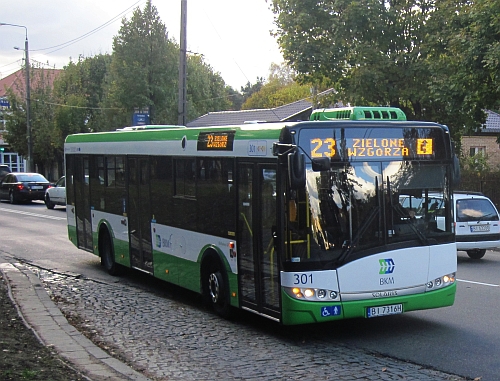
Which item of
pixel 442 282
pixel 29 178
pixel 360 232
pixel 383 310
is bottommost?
pixel 383 310

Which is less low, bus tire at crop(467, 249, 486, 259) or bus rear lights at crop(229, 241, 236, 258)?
bus rear lights at crop(229, 241, 236, 258)

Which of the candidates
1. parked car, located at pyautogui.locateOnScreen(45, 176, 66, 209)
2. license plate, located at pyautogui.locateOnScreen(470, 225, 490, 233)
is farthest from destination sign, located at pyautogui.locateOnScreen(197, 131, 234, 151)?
parked car, located at pyautogui.locateOnScreen(45, 176, 66, 209)

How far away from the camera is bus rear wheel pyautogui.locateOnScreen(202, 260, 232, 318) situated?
10.0 meters

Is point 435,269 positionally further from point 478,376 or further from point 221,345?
point 221,345

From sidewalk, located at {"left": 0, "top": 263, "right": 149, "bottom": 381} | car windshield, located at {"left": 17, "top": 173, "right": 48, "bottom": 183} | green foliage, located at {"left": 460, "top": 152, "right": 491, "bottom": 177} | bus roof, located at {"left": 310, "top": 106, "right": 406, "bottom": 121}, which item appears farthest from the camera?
car windshield, located at {"left": 17, "top": 173, "right": 48, "bottom": 183}

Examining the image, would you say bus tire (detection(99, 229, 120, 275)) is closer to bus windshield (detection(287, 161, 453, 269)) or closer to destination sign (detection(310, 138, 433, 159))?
bus windshield (detection(287, 161, 453, 269))

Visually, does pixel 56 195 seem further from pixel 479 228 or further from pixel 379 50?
pixel 479 228

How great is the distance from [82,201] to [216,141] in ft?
21.1

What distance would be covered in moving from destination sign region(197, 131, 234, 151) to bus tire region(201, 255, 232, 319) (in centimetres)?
150

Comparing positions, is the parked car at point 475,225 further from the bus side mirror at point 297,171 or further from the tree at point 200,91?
the tree at point 200,91

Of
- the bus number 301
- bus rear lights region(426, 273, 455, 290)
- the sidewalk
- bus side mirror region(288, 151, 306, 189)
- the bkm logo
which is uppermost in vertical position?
bus side mirror region(288, 151, 306, 189)

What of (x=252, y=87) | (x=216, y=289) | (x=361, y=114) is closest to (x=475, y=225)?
(x=361, y=114)

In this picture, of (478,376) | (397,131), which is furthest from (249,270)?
(478,376)

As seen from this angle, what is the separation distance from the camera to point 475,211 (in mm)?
17125
